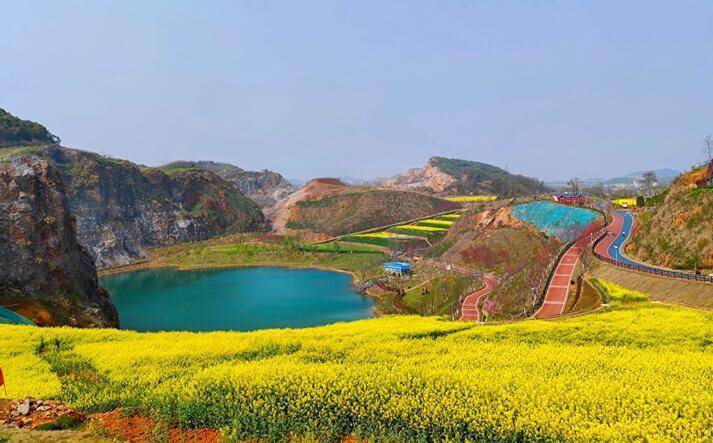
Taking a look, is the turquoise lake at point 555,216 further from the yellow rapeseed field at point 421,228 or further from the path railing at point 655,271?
the yellow rapeseed field at point 421,228

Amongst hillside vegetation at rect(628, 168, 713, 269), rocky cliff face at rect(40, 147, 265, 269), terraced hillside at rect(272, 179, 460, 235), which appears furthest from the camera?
terraced hillside at rect(272, 179, 460, 235)

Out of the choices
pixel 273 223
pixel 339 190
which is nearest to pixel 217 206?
pixel 273 223

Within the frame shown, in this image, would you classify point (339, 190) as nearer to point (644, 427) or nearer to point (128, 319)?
point (128, 319)

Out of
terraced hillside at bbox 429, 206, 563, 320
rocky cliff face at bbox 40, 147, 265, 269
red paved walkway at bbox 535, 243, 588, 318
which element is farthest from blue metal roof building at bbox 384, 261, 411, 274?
rocky cliff face at bbox 40, 147, 265, 269

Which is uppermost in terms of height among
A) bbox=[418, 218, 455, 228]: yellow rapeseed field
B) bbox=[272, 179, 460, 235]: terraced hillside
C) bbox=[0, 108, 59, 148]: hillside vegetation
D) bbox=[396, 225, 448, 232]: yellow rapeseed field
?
bbox=[0, 108, 59, 148]: hillside vegetation

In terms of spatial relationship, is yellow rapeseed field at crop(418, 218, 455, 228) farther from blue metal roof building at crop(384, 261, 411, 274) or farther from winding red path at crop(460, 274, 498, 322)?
winding red path at crop(460, 274, 498, 322)

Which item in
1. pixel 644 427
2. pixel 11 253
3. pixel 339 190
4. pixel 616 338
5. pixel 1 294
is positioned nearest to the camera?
pixel 644 427

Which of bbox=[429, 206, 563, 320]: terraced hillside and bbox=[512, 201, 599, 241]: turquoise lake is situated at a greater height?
bbox=[512, 201, 599, 241]: turquoise lake
